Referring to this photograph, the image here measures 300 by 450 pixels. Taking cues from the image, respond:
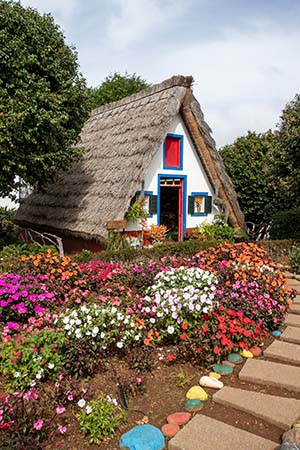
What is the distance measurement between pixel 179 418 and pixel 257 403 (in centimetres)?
76

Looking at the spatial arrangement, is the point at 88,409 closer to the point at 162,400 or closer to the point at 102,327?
A: the point at 162,400

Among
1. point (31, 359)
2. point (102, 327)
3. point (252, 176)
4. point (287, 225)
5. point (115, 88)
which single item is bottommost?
point (31, 359)

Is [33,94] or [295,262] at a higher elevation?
[33,94]

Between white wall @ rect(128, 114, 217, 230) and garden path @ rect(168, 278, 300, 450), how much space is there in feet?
22.9

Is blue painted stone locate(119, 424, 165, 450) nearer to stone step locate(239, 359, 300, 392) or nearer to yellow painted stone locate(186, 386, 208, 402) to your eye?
yellow painted stone locate(186, 386, 208, 402)

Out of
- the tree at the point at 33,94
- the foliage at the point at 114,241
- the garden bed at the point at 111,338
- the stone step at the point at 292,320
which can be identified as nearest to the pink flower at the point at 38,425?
the garden bed at the point at 111,338

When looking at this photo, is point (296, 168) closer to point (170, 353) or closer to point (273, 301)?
point (273, 301)

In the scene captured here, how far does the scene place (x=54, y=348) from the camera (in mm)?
3992

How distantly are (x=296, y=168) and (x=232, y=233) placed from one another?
2819 mm

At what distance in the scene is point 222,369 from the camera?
166 inches

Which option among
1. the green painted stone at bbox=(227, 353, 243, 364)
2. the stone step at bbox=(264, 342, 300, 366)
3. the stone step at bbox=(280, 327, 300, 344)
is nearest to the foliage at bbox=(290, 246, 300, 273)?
the stone step at bbox=(280, 327, 300, 344)

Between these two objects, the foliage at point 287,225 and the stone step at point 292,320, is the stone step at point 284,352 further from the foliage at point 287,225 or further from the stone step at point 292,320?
the foliage at point 287,225

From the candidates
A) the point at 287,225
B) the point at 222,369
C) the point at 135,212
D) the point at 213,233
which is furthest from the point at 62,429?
the point at 287,225

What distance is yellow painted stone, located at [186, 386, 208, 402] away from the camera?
365 centimetres
